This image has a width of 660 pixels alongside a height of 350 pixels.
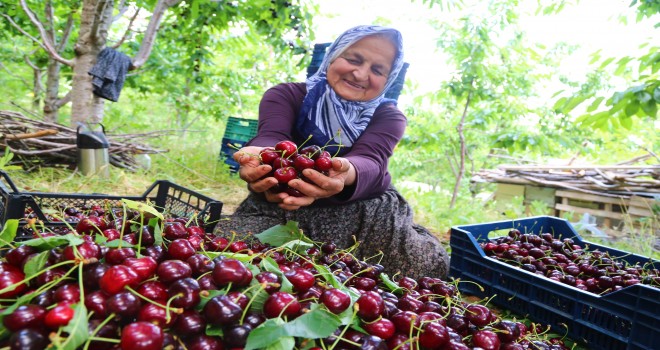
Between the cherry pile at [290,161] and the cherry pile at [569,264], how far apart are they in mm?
918

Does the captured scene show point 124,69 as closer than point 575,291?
No

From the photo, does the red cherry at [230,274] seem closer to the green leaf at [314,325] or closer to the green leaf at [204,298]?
the green leaf at [204,298]

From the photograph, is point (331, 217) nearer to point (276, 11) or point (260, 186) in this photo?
point (260, 186)

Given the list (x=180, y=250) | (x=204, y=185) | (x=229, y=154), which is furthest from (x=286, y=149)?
(x=229, y=154)

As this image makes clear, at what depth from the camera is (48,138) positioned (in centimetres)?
376

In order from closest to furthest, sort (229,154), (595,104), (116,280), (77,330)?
1. (77,330)
2. (116,280)
3. (595,104)
4. (229,154)

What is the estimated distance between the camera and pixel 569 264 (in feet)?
5.91

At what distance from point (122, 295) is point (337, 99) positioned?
5.70ft

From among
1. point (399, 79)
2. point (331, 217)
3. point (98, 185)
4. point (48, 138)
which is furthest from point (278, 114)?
point (48, 138)

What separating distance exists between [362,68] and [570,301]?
1.40m

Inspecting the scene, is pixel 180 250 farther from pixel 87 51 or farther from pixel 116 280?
pixel 87 51

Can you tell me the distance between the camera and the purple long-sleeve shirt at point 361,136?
194cm

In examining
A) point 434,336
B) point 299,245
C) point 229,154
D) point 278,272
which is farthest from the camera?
point 229,154

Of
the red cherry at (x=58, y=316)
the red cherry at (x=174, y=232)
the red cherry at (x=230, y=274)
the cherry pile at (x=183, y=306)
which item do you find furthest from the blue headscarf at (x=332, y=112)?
the red cherry at (x=58, y=316)
